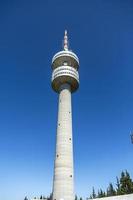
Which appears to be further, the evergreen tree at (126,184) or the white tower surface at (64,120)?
the evergreen tree at (126,184)

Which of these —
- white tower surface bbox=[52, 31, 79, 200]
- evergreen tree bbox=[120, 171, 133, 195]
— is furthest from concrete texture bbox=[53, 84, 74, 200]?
evergreen tree bbox=[120, 171, 133, 195]

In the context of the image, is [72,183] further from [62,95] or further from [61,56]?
[61,56]

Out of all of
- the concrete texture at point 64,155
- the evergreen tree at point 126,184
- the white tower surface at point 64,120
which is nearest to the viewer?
the concrete texture at point 64,155

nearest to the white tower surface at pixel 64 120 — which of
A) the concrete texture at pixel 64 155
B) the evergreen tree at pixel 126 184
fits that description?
the concrete texture at pixel 64 155

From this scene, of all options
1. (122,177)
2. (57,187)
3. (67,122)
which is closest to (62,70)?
(67,122)

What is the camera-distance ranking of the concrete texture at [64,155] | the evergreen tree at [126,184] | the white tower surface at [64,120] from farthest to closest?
the evergreen tree at [126,184], the white tower surface at [64,120], the concrete texture at [64,155]

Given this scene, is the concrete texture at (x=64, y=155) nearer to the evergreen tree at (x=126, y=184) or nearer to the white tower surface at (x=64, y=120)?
the white tower surface at (x=64, y=120)

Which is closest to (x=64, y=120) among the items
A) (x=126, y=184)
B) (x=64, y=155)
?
(x=64, y=155)

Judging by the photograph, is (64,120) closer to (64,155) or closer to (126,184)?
(64,155)

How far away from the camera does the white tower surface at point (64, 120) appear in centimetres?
3653

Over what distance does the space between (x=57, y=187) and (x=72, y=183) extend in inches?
112

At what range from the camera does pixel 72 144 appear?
41.8 meters

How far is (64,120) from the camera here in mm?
42844

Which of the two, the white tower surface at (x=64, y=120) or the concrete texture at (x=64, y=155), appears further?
the white tower surface at (x=64, y=120)
